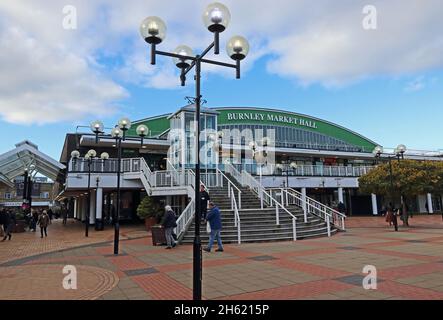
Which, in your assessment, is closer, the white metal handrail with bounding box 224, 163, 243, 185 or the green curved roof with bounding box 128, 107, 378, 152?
the white metal handrail with bounding box 224, 163, 243, 185

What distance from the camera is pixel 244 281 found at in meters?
6.87

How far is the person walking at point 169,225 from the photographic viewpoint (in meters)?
12.0

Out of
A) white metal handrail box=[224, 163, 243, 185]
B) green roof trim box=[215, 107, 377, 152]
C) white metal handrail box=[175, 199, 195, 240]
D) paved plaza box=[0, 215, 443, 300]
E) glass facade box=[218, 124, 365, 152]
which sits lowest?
paved plaza box=[0, 215, 443, 300]

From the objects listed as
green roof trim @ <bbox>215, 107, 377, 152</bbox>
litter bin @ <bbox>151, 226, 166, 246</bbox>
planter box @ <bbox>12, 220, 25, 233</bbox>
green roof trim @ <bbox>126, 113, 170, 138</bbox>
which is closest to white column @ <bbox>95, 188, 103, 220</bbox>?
planter box @ <bbox>12, 220, 25, 233</bbox>

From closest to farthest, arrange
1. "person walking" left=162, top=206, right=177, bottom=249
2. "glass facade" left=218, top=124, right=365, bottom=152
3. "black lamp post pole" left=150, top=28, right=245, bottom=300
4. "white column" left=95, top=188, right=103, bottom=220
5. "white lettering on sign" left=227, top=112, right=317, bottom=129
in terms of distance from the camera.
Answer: "black lamp post pole" left=150, top=28, right=245, bottom=300
"person walking" left=162, top=206, right=177, bottom=249
"white column" left=95, top=188, right=103, bottom=220
"glass facade" left=218, top=124, right=365, bottom=152
"white lettering on sign" left=227, top=112, right=317, bottom=129

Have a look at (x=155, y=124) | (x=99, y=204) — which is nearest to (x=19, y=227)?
(x=99, y=204)

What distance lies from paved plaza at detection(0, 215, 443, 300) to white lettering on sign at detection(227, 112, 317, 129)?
28.5 metres

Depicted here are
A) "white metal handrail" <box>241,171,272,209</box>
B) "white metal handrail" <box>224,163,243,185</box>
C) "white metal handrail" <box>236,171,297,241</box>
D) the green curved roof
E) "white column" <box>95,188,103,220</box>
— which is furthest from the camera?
the green curved roof

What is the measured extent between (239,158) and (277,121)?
13.2m

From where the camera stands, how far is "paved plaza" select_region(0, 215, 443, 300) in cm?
598

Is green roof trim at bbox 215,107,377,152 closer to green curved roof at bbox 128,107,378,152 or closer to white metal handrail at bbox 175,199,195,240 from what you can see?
green curved roof at bbox 128,107,378,152
